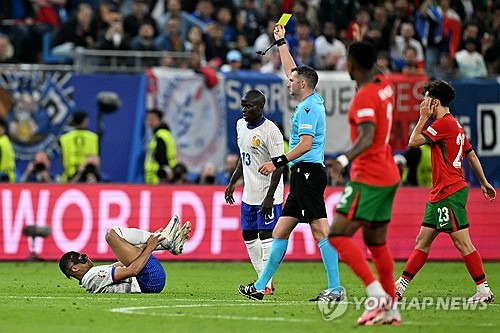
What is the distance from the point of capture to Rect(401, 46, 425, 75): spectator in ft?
77.7

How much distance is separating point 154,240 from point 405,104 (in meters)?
11.3

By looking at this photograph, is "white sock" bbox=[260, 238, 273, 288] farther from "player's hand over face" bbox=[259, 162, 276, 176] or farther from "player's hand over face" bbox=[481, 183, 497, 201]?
"player's hand over face" bbox=[481, 183, 497, 201]

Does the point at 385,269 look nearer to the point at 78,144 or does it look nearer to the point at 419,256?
the point at 419,256

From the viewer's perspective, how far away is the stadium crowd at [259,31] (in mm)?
23266

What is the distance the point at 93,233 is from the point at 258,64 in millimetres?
6136

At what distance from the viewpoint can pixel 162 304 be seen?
1192cm

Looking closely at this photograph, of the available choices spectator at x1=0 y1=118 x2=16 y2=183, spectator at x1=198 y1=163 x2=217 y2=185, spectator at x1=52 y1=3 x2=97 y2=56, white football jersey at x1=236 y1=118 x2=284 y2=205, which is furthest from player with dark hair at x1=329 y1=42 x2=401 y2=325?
spectator at x1=52 y1=3 x2=97 y2=56

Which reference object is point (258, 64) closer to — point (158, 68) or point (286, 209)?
point (158, 68)

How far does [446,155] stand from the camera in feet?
42.9

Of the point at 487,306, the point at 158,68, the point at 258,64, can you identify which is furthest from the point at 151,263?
the point at 258,64

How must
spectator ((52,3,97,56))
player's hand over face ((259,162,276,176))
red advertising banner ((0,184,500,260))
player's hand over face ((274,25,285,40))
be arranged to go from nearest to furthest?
player's hand over face ((259,162,276,176)), player's hand over face ((274,25,285,40)), red advertising banner ((0,184,500,260)), spectator ((52,3,97,56))

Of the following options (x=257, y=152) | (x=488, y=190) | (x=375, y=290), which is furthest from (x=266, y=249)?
(x=375, y=290)

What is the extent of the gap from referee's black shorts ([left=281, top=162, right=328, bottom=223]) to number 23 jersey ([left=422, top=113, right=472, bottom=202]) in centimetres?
132

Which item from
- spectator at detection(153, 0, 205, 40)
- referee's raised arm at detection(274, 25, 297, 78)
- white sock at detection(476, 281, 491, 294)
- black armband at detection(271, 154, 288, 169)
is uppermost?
spectator at detection(153, 0, 205, 40)
